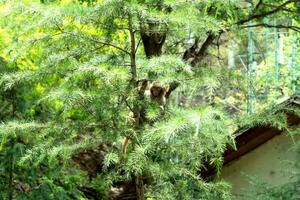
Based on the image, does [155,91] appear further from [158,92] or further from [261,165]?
[261,165]

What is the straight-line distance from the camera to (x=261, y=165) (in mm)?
6391

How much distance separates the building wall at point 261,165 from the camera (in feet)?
20.4

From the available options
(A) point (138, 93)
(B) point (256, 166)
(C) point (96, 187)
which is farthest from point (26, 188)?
(B) point (256, 166)

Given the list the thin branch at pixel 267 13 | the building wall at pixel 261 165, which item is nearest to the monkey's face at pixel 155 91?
the thin branch at pixel 267 13

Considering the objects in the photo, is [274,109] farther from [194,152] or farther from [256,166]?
[256,166]

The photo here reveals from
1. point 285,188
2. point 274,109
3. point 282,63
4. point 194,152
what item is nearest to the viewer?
point 194,152

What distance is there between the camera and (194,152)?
2951 millimetres

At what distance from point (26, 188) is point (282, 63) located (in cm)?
683

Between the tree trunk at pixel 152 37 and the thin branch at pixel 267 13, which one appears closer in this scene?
the tree trunk at pixel 152 37

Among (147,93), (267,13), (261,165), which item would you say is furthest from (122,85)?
(261,165)

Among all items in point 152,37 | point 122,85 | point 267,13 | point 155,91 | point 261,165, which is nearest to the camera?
point 122,85

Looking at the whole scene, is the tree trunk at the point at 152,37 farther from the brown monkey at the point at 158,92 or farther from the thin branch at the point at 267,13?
the thin branch at the point at 267,13

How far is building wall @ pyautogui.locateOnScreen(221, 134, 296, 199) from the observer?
244 inches

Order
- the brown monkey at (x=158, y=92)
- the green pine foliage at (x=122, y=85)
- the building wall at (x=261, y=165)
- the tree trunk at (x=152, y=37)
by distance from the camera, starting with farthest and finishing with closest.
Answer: the building wall at (x=261, y=165), the brown monkey at (x=158, y=92), the tree trunk at (x=152, y=37), the green pine foliage at (x=122, y=85)
